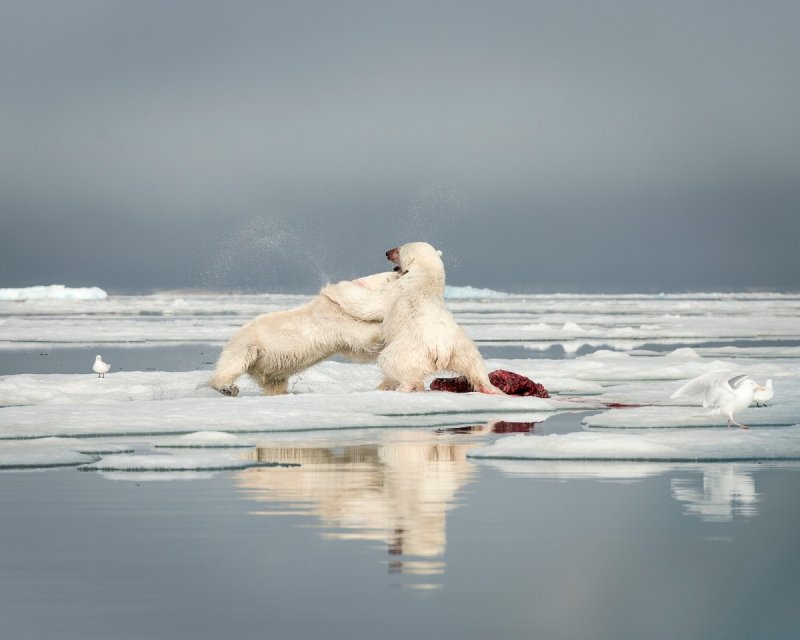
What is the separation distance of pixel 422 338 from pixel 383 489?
19.0ft

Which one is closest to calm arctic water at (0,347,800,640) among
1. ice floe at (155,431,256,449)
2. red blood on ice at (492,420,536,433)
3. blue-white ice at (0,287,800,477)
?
blue-white ice at (0,287,800,477)

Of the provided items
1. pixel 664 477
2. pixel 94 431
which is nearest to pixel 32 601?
pixel 664 477

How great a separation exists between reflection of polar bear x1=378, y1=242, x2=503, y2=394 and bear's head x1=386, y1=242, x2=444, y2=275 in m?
0.01

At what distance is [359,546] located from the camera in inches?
227

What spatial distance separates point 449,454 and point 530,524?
306 cm

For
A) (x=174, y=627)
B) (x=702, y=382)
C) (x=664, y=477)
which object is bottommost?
(x=174, y=627)

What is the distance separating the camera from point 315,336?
1393 centimetres

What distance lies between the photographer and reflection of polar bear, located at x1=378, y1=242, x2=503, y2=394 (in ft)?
43.5

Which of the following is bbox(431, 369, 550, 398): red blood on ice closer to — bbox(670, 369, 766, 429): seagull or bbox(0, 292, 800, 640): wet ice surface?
bbox(0, 292, 800, 640): wet ice surface

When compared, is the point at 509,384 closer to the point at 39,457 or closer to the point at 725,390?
the point at 725,390

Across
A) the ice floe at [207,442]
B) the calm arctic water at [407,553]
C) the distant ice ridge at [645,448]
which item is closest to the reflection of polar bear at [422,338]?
the ice floe at [207,442]

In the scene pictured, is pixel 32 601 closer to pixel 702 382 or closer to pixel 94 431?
pixel 94 431

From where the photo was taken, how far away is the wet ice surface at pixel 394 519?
4652 mm

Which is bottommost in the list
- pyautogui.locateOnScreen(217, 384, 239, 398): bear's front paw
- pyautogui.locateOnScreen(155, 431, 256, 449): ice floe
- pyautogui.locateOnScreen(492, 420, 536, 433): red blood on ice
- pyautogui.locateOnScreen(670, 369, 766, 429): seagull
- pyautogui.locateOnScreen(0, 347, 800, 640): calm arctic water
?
pyautogui.locateOnScreen(0, 347, 800, 640): calm arctic water
